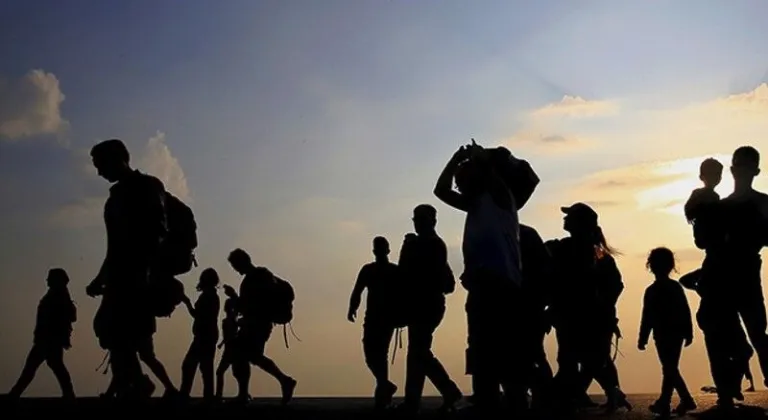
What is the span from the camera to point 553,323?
33.8 ft

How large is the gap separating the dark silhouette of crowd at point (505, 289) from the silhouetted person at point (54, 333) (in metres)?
2.18

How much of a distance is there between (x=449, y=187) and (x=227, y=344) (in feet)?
26.8

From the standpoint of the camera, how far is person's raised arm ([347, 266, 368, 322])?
12.9m

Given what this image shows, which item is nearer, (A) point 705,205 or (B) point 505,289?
(B) point 505,289

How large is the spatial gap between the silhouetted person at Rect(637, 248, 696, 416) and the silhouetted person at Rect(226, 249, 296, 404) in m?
4.92

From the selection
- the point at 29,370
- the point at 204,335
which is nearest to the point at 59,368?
the point at 29,370

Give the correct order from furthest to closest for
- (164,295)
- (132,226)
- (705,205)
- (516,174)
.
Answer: (164,295)
(705,205)
(132,226)
(516,174)

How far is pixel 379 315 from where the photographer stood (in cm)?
1259

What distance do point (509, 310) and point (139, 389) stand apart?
11.1 feet

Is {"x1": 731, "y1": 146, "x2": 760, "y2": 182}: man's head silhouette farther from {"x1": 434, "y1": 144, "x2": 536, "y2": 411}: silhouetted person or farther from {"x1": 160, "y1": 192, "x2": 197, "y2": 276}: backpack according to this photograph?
{"x1": 160, "y1": 192, "x2": 197, "y2": 276}: backpack

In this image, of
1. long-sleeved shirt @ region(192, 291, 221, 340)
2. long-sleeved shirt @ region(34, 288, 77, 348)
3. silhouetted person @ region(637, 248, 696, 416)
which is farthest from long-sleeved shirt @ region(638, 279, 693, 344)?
long-sleeved shirt @ region(34, 288, 77, 348)

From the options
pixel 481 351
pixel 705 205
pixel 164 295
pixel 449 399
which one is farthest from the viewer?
pixel 449 399

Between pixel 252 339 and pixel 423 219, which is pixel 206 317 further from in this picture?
pixel 423 219

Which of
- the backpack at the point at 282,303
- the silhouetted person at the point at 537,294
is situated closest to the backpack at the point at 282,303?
the backpack at the point at 282,303
